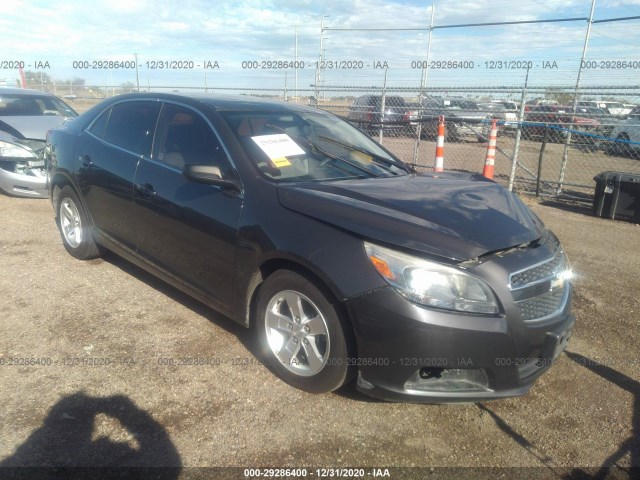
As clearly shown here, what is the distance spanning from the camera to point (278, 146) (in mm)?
3324

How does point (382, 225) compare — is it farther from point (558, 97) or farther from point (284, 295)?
point (558, 97)

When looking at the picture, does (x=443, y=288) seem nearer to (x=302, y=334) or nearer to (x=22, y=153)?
(x=302, y=334)

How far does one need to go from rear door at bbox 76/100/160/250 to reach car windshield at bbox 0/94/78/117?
177 inches

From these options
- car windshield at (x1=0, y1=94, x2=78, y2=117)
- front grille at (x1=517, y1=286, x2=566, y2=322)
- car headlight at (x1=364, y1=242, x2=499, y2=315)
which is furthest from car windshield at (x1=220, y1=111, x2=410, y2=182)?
car windshield at (x1=0, y1=94, x2=78, y2=117)

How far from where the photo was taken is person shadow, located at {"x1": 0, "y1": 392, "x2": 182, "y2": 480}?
2.23 metres

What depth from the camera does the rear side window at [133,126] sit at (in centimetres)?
385

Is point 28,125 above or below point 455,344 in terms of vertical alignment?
above

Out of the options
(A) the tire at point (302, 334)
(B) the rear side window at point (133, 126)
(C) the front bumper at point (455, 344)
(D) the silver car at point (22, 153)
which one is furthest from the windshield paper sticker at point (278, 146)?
(D) the silver car at point (22, 153)

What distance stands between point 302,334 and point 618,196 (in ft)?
22.1

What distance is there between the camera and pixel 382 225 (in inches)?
99.2

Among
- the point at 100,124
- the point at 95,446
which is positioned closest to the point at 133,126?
the point at 100,124

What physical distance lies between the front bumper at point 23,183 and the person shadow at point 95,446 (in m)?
5.35

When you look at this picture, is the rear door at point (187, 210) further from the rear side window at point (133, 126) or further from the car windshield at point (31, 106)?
the car windshield at point (31, 106)

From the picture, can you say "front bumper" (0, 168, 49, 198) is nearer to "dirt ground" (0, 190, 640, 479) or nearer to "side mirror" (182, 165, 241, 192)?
"dirt ground" (0, 190, 640, 479)
